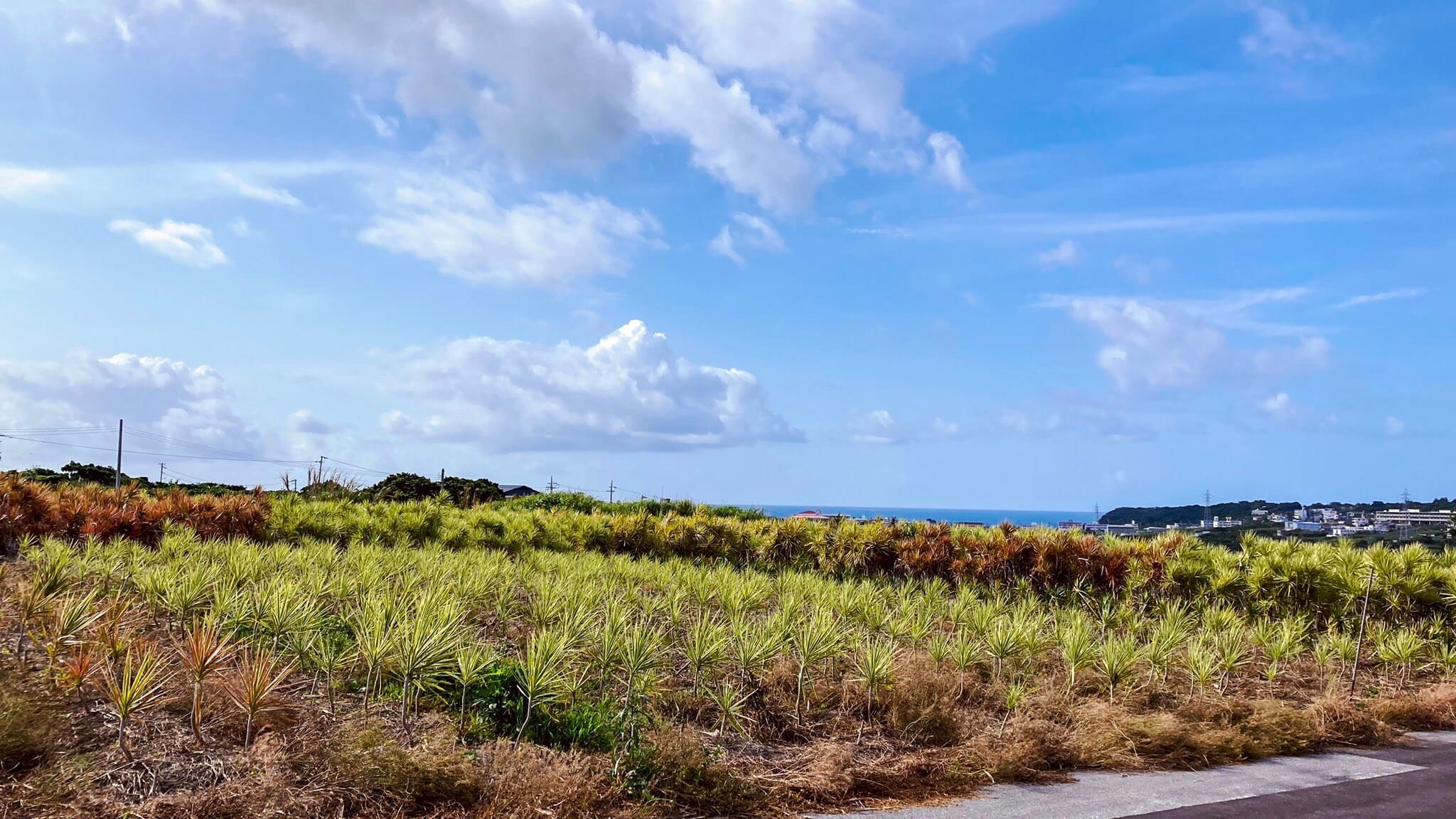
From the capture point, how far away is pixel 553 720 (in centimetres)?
513

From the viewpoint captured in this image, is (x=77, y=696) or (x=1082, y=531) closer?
(x=77, y=696)

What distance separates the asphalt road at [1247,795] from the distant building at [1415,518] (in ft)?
55.5

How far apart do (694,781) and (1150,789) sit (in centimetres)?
282

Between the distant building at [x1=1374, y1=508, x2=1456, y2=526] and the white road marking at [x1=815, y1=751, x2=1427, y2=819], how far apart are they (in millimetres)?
16949

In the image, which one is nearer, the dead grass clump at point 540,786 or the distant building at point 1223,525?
the dead grass clump at point 540,786

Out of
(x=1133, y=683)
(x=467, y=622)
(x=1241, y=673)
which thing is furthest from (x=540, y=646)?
(x=1241, y=673)

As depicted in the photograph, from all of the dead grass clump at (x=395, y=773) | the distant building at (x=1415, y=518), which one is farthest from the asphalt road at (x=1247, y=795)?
the distant building at (x=1415, y=518)

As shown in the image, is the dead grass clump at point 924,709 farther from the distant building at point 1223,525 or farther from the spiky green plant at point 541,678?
the distant building at point 1223,525

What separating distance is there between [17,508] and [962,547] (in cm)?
1185

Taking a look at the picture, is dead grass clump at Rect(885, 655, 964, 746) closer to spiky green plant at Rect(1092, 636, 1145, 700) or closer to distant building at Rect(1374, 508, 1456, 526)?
spiky green plant at Rect(1092, 636, 1145, 700)

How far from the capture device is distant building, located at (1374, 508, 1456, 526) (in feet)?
67.1

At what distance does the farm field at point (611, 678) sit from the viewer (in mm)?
4426

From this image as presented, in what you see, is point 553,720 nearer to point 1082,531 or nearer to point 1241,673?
point 1241,673

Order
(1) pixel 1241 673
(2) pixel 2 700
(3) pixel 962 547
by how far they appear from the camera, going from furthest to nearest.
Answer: (3) pixel 962 547, (1) pixel 1241 673, (2) pixel 2 700
